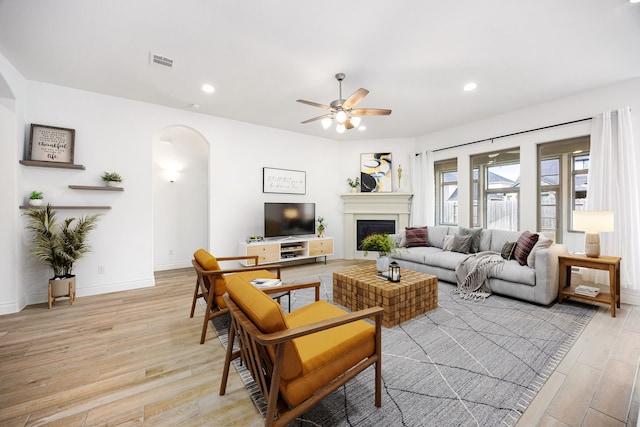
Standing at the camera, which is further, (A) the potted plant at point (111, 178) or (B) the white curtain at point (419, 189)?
(B) the white curtain at point (419, 189)

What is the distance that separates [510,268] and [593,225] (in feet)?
3.13

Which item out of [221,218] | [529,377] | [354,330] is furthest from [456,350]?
[221,218]

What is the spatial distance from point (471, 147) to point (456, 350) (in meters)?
4.20

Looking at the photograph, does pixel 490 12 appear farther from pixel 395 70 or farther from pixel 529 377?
pixel 529 377

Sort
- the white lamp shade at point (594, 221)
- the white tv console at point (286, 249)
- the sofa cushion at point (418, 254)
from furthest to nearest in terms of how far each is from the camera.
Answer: the white tv console at point (286, 249) → the sofa cushion at point (418, 254) → the white lamp shade at point (594, 221)

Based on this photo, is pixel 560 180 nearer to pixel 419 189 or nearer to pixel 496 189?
pixel 496 189

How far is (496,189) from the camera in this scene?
482 centimetres

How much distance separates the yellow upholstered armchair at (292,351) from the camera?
113cm

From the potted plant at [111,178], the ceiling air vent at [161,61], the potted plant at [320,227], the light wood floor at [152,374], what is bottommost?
the light wood floor at [152,374]

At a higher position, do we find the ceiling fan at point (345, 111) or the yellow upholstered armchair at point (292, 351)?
the ceiling fan at point (345, 111)

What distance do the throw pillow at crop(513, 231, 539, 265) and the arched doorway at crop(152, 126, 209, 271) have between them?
217 inches

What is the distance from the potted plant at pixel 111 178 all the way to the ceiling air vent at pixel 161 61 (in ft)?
5.69

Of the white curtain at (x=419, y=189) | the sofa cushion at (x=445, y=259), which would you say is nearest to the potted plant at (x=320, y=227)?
the white curtain at (x=419, y=189)

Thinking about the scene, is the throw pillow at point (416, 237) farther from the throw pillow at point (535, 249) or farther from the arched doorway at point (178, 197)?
the arched doorway at point (178, 197)
